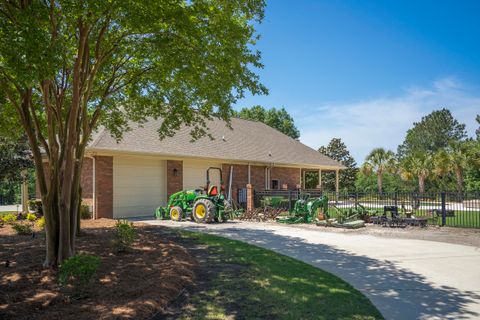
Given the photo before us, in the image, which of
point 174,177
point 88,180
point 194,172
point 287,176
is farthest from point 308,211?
point 287,176

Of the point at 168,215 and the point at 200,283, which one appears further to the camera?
the point at 168,215

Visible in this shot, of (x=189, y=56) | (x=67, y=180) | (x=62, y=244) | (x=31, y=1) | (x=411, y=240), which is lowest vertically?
(x=411, y=240)

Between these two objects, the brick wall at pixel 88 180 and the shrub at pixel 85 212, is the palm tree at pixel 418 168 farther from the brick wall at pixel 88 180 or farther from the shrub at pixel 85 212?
the shrub at pixel 85 212

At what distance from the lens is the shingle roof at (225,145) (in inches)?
764

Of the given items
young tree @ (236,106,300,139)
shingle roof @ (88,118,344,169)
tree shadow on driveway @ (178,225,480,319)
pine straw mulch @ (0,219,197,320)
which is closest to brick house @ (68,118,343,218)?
shingle roof @ (88,118,344,169)

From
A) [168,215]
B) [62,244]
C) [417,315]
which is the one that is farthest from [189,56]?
[168,215]

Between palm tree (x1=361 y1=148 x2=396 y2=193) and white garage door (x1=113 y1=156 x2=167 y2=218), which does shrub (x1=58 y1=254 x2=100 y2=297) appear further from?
palm tree (x1=361 y1=148 x2=396 y2=193)

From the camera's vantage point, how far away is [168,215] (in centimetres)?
1830

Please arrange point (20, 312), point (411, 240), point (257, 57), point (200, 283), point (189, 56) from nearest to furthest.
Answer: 1. point (20, 312)
2. point (200, 283)
3. point (189, 56)
4. point (257, 57)
5. point (411, 240)

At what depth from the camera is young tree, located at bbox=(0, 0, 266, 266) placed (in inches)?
247

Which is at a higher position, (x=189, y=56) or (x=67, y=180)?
(x=189, y=56)

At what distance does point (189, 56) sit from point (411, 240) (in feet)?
28.5

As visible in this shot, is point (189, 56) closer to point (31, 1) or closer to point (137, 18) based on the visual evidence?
point (137, 18)

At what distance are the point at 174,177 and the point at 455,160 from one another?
35244 mm
